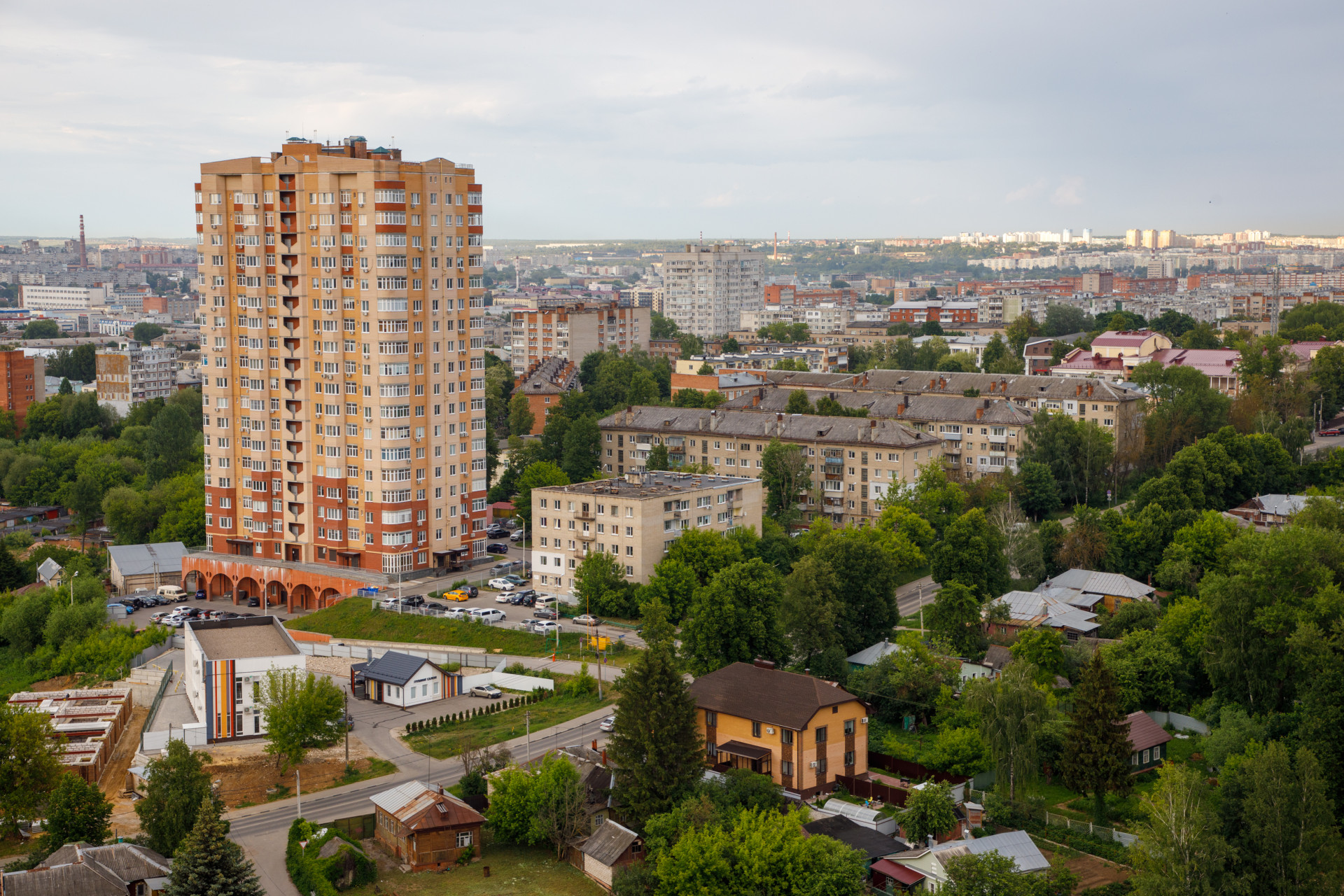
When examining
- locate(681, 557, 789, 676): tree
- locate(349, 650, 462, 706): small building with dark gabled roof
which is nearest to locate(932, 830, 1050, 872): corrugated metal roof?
locate(681, 557, 789, 676): tree

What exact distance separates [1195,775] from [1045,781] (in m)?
7.34

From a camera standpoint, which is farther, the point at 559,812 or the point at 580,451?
the point at 580,451

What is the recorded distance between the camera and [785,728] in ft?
124

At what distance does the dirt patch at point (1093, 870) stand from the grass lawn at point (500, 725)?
56.3 ft

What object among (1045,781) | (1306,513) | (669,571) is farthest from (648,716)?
(1306,513)

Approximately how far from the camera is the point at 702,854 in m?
31.1

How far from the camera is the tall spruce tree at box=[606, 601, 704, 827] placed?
34.9 metres

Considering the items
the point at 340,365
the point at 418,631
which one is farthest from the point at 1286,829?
the point at 340,365

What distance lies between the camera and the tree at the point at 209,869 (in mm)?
28891

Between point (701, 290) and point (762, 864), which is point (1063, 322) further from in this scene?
point (762, 864)

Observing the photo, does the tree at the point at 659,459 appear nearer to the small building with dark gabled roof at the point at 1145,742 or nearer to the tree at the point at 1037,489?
the tree at the point at 1037,489

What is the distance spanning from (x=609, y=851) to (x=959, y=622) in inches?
778

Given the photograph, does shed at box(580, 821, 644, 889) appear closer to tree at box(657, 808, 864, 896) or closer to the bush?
tree at box(657, 808, 864, 896)

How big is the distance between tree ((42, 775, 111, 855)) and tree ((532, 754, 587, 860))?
11335 mm
